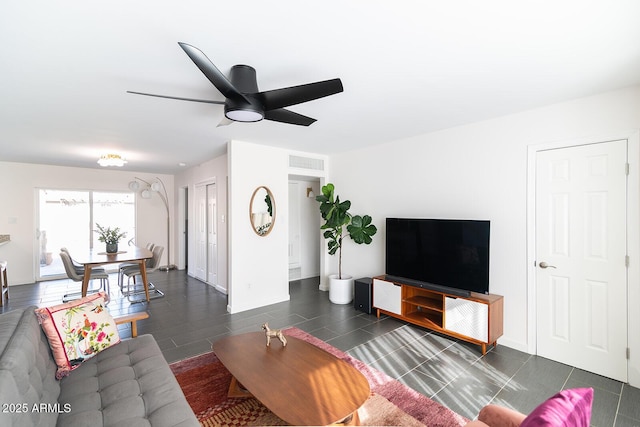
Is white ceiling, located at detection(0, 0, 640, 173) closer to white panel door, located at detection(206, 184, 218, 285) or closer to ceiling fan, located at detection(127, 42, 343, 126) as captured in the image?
ceiling fan, located at detection(127, 42, 343, 126)

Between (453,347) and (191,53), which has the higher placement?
(191,53)

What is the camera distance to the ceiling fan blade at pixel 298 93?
1.86 m

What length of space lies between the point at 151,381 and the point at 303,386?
0.92m

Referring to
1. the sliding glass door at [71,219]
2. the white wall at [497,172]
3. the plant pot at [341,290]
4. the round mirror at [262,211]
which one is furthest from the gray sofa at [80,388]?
the sliding glass door at [71,219]

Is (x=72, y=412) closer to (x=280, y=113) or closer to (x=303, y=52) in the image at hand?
(x=280, y=113)

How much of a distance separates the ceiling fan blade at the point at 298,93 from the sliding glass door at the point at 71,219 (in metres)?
6.36

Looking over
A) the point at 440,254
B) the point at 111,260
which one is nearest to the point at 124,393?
the point at 440,254

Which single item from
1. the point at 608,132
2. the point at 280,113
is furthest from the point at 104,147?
the point at 608,132

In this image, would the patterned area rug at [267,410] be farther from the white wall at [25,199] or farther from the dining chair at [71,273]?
the white wall at [25,199]

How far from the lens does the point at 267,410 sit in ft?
7.23

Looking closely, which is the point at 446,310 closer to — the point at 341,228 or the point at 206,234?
the point at 341,228

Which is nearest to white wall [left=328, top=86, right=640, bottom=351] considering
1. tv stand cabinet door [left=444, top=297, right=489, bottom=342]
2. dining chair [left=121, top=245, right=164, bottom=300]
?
tv stand cabinet door [left=444, top=297, right=489, bottom=342]

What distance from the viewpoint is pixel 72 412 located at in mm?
1524

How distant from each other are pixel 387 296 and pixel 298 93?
2.94 metres
